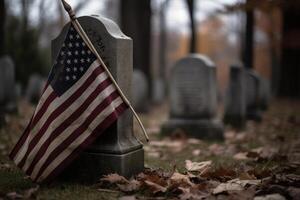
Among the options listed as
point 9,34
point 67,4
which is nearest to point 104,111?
point 67,4

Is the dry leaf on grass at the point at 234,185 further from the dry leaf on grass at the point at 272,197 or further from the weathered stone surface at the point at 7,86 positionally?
the weathered stone surface at the point at 7,86

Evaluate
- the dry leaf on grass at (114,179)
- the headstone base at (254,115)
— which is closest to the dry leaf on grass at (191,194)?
the dry leaf on grass at (114,179)

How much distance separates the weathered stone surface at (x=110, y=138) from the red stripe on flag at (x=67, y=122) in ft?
1.01

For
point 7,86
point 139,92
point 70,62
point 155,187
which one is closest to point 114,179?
point 155,187

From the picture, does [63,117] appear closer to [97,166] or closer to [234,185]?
[97,166]

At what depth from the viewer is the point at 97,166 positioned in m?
5.21

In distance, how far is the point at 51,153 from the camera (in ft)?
16.4

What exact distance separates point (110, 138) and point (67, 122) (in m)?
0.51

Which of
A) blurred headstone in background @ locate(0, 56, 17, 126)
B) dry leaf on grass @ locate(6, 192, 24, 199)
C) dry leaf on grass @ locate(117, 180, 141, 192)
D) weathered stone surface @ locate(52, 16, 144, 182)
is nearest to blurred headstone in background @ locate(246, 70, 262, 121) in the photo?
blurred headstone in background @ locate(0, 56, 17, 126)

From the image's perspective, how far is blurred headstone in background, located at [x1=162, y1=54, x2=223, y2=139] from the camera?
33.5 ft

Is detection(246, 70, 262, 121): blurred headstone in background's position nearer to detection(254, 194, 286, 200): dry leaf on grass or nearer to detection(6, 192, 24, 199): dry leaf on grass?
detection(254, 194, 286, 200): dry leaf on grass

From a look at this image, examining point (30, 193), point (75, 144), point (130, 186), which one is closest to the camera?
point (30, 193)

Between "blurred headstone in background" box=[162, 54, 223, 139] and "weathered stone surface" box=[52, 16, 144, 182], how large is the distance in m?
4.93

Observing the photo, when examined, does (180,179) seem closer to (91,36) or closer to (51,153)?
(51,153)
